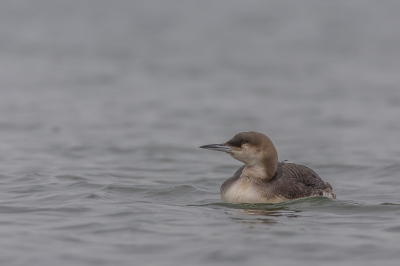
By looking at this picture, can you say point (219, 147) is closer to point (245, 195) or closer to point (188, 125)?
point (245, 195)

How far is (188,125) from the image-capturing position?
18.5 meters

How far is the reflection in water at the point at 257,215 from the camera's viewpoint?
29.2 feet

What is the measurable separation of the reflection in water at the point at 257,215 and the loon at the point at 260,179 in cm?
36

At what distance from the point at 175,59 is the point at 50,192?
2065 centimetres

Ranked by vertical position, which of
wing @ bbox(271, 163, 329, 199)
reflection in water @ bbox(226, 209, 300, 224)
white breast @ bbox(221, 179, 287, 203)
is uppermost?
wing @ bbox(271, 163, 329, 199)

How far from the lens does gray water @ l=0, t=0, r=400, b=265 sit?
315 inches

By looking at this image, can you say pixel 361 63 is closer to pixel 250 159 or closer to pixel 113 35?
pixel 113 35

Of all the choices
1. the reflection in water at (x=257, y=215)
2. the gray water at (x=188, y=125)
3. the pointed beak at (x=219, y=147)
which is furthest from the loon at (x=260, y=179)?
the reflection in water at (x=257, y=215)

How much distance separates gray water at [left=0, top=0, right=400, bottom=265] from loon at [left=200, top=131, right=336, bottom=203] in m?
0.15

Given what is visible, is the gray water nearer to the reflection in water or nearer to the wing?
the reflection in water

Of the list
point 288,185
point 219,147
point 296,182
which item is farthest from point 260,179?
point 219,147

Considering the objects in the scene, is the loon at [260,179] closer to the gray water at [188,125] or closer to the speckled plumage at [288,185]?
the speckled plumage at [288,185]

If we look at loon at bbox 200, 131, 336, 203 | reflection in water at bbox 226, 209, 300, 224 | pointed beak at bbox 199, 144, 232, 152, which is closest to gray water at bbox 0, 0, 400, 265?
reflection in water at bbox 226, 209, 300, 224

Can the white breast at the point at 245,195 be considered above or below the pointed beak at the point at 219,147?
below
